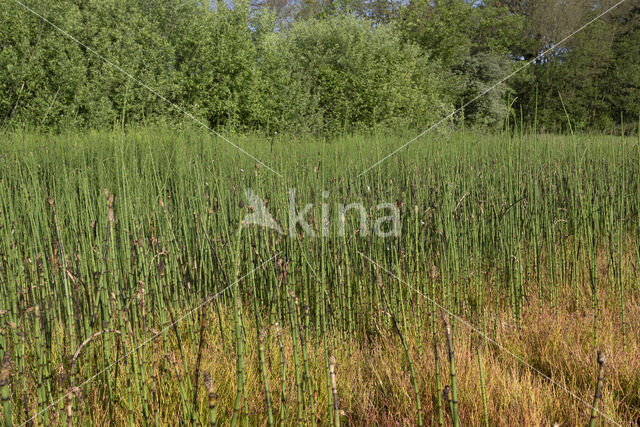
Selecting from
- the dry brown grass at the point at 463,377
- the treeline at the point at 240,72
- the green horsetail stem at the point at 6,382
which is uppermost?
the treeline at the point at 240,72

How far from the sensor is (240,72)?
27.2 ft

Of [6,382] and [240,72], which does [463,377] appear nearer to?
[6,382]

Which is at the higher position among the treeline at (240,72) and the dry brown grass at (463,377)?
the treeline at (240,72)

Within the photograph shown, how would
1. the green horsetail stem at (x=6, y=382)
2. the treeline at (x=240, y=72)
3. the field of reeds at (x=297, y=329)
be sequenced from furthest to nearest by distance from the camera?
1. the treeline at (x=240, y=72)
2. the field of reeds at (x=297, y=329)
3. the green horsetail stem at (x=6, y=382)

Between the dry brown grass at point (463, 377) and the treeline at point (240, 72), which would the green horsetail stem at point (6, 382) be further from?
the treeline at point (240, 72)

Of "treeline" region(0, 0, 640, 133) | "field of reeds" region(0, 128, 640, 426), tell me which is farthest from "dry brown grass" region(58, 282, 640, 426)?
"treeline" region(0, 0, 640, 133)

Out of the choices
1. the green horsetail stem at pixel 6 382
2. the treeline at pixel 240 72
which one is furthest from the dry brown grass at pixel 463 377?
the treeline at pixel 240 72

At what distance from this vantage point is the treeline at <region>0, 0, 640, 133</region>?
636 centimetres

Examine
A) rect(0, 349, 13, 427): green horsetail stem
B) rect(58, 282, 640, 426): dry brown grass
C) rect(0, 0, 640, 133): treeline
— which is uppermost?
rect(0, 0, 640, 133): treeline

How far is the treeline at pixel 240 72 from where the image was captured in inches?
250

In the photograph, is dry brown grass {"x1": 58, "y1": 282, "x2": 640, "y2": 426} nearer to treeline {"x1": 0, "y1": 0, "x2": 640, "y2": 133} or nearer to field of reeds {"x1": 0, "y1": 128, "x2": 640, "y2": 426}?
field of reeds {"x1": 0, "y1": 128, "x2": 640, "y2": 426}

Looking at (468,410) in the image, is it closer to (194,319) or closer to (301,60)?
(194,319)

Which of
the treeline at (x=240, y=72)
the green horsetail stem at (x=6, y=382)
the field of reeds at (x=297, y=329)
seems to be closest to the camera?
the green horsetail stem at (x=6, y=382)

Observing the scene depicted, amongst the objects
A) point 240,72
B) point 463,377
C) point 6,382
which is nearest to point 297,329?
point 463,377
